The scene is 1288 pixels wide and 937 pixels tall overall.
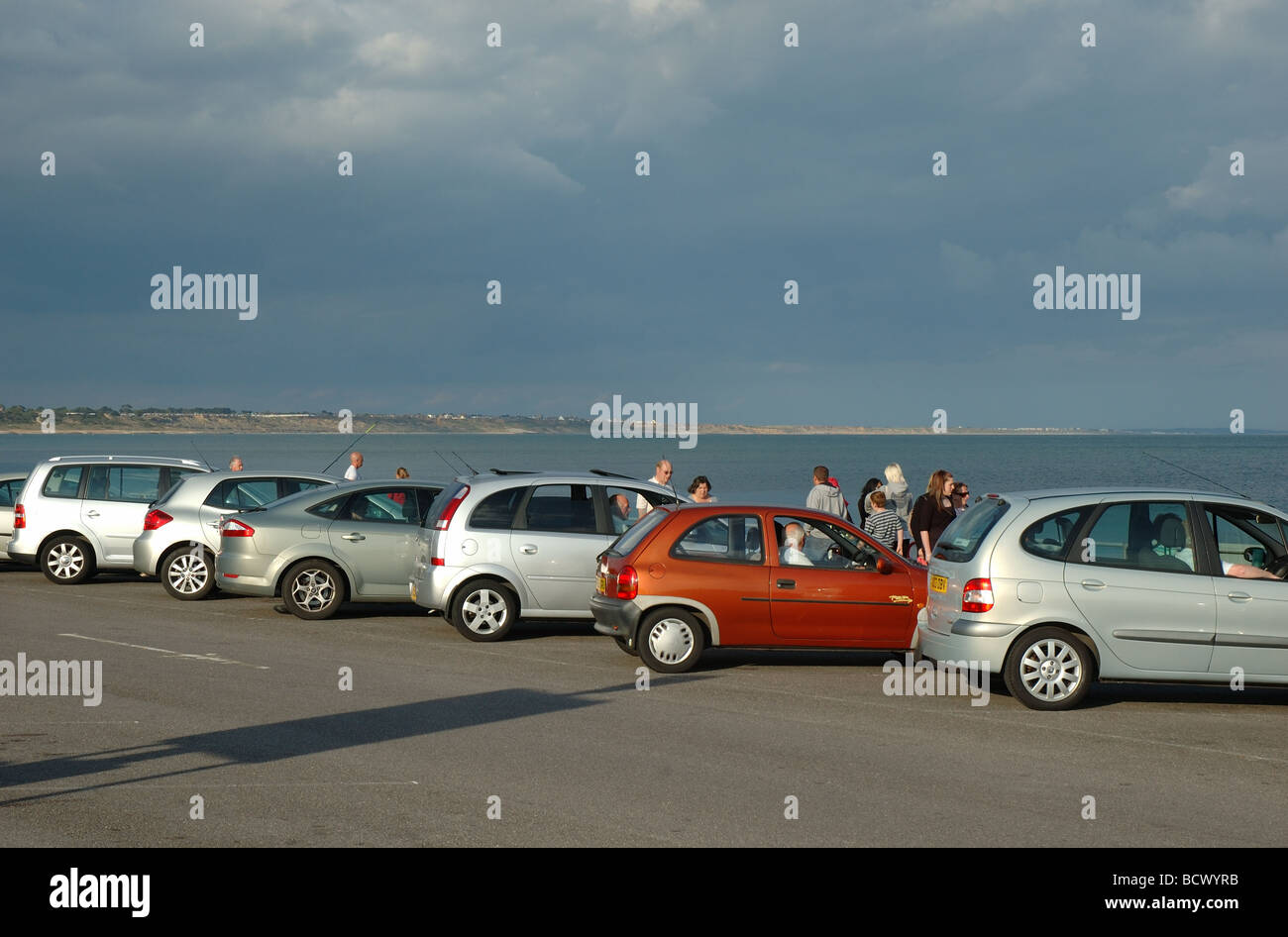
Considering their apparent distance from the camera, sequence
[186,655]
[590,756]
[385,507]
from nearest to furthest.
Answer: [590,756] → [186,655] → [385,507]

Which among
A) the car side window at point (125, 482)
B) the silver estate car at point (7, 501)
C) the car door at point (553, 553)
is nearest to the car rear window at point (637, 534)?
the car door at point (553, 553)

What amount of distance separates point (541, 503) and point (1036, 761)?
274 inches

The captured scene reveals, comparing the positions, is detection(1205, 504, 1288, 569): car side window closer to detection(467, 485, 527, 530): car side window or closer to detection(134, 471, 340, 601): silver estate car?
detection(467, 485, 527, 530): car side window

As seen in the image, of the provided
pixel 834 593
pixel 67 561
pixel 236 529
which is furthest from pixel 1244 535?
pixel 67 561

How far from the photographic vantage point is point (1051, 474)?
8088 centimetres

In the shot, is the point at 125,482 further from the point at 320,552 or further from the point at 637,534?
the point at 637,534

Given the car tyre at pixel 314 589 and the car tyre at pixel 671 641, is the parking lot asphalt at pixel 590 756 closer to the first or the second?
the car tyre at pixel 671 641

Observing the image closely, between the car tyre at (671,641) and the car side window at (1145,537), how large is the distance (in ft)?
11.9

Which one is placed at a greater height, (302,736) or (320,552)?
(320,552)

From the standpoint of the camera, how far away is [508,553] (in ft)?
46.1

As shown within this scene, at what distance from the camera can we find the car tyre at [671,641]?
12.2 m

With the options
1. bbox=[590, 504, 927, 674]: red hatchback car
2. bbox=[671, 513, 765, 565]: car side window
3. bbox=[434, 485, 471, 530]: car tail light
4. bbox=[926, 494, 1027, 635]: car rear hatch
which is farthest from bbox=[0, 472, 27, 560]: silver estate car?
bbox=[926, 494, 1027, 635]: car rear hatch

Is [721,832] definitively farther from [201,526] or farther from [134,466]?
[134,466]

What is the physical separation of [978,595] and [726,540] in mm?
2774
